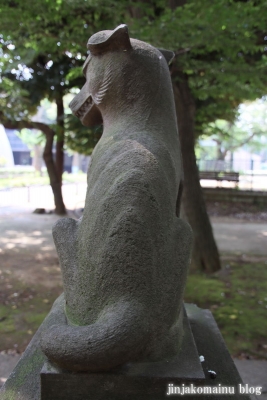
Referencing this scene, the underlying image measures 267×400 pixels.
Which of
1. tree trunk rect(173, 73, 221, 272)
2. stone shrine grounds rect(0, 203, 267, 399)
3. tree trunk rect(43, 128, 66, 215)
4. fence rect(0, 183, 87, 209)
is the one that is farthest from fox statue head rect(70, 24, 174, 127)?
fence rect(0, 183, 87, 209)

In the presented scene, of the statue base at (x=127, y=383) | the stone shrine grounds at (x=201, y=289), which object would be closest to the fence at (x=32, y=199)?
the stone shrine grounds at (x=201, y=289)

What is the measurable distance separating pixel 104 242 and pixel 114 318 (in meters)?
0.31

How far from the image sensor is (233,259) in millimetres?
7078

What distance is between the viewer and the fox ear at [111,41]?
182 centimetres

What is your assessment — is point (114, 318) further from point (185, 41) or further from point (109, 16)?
point (109, 16)

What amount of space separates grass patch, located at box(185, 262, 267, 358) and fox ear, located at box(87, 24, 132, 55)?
3.16 meters

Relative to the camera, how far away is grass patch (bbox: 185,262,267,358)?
12.9 ft

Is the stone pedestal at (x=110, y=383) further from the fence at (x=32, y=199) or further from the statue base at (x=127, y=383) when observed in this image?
the fence at (x=32, y=199)

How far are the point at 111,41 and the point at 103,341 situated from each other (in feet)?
4.78

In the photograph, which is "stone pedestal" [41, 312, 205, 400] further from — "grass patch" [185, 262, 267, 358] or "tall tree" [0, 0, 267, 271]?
→ "tall tree" [0, 0, 267, 271]

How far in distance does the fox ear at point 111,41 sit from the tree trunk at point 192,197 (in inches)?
157

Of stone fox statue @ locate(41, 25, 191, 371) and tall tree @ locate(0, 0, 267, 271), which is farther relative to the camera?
tall tree @ locate(0, 0, 267, 271)

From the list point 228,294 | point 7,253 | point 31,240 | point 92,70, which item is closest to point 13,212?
point 31,240

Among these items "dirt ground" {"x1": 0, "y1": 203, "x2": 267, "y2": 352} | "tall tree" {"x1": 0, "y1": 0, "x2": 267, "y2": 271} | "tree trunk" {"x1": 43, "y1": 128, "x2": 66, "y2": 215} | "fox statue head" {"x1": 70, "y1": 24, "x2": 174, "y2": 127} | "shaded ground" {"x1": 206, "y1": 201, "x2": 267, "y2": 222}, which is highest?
"tall tree" {"x1": 0, "y1": 0, "x2": 267, "y2": 271}
